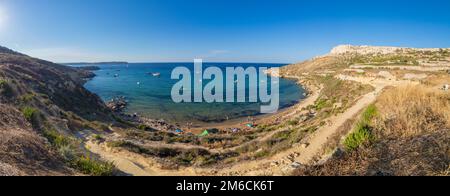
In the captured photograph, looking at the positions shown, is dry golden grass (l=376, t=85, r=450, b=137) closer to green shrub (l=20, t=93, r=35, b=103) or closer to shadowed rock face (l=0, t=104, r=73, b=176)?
shadowed rock face (l=0, t=104, r=73, b=176)

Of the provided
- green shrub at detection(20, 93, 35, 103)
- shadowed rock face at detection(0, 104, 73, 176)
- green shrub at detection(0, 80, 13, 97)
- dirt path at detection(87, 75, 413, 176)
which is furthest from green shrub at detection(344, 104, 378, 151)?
green shrub at detection(0, 80, 13, 97)

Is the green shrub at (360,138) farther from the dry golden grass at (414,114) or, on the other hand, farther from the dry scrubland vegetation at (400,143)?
the dry golden grass at (414,114)

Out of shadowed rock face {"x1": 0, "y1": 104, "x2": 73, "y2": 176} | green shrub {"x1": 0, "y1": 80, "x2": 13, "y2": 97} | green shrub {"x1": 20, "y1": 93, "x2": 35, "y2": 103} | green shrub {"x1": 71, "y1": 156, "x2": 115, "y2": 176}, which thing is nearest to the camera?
shadowed rock face {"x1": 0, "y1": 104, "x2": 73, "y2": 176}

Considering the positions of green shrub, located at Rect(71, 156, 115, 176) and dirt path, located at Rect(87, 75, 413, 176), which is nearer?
green shrub, located at Rect(71, 156, 115, 176)

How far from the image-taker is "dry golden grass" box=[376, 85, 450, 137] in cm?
816

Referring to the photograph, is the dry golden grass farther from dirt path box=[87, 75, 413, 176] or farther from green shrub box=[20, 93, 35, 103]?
green shrub box=[20, 93, 35, 103]

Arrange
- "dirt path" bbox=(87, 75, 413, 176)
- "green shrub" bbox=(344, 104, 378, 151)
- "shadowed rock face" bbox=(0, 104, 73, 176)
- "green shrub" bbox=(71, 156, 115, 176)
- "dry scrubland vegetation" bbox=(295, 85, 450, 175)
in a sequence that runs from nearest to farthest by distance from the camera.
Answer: "shadowed rock face" bbox=(0, 104, 73, 176), "dry scrubland vegetation" bbox=(295, 85, 450, 175), "green shrub" bbox=(71, 156, 115, 176), "green shrub" bbox=(344, 104, 378, 151), "dirt path" bbox=(87, 75, 413, 176)

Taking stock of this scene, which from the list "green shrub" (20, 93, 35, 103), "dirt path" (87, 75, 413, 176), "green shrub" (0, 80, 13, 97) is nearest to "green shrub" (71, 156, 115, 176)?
"dirt path" (87, 75, 413, 176)

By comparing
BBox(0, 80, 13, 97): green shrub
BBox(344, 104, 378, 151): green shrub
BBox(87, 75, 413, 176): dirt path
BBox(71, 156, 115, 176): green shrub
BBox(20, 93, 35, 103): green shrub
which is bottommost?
BBox(87, 75, 413, 176): dirt path

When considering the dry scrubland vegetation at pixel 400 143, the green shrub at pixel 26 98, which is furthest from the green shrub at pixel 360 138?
the green shrub at pixel 26 98

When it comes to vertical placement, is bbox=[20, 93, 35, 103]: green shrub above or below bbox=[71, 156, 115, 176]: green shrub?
above
